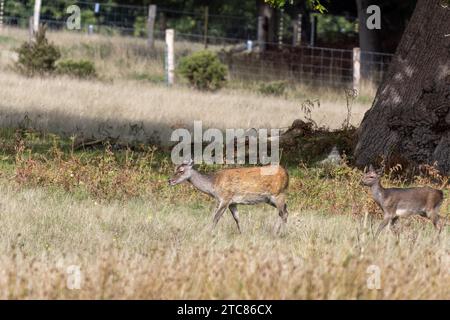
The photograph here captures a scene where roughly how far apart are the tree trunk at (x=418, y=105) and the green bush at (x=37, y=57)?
14.6 metres

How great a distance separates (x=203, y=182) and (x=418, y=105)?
5859 millimetres

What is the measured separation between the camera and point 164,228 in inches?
459

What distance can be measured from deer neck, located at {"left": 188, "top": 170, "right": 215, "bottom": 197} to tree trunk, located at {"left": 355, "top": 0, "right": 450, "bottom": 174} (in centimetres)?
511

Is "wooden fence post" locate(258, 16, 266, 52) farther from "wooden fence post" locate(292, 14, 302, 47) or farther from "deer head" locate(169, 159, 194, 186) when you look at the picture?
"deer head" locate(169, 159, 194, 186)

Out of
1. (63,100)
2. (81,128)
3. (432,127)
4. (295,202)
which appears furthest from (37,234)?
(63,100)

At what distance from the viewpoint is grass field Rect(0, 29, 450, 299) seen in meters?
7.89

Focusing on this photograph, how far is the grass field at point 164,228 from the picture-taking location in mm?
7887

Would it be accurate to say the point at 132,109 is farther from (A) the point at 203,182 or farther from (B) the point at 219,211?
(B) the point at 219,211

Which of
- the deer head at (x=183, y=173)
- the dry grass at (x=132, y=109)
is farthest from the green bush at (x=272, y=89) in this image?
the deer head at (x=183, y=173)

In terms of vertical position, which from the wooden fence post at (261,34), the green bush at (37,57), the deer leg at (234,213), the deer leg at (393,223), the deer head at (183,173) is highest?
the wooden fence post at (261,34)

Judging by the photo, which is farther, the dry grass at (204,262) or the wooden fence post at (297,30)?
the wooden fence post at (297,30)

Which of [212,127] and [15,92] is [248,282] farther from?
[15,92]

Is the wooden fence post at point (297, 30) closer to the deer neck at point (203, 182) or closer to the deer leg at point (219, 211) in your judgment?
the deer neck at point (203, 182)

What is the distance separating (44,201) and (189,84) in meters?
18.6
